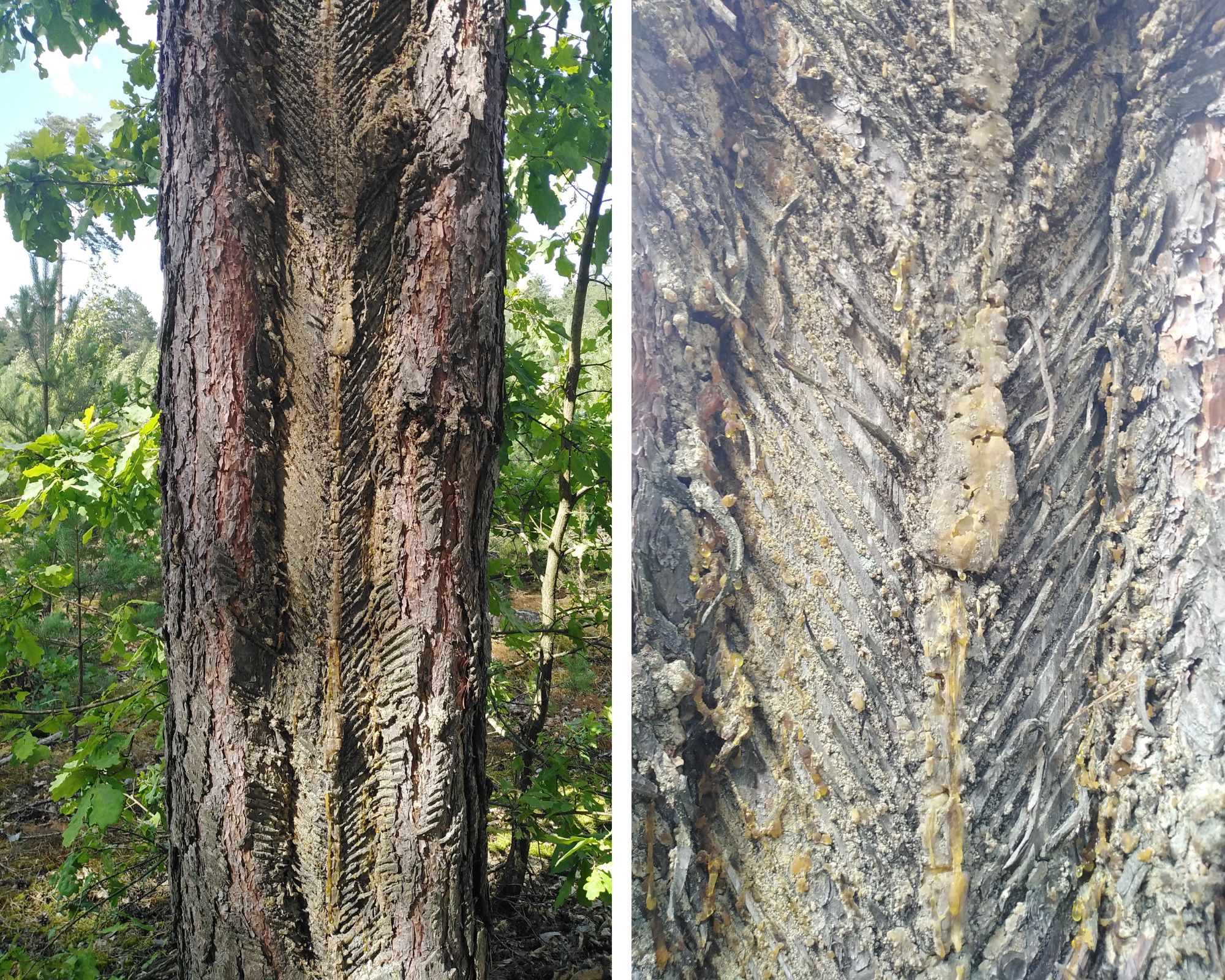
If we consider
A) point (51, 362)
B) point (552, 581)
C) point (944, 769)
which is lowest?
point (944, 769)

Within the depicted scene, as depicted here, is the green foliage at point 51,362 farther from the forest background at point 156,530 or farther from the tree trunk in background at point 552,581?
the tree trunk in background at point 552,581

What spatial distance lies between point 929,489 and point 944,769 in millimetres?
340

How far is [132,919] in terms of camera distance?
6.19 feet

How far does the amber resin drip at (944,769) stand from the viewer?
0.93 meters

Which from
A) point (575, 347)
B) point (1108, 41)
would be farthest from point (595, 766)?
point (1108, 41)

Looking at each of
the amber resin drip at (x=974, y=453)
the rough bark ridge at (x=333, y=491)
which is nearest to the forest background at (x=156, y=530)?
the rough bark ridge at (x=333, y=491)

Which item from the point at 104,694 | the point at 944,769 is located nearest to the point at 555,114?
the point at 944,769

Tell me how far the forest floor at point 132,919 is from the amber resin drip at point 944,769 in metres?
1.25

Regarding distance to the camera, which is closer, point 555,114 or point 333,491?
point 333,491

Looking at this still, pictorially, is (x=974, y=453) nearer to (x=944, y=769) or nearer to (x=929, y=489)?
(x=929, y=489)

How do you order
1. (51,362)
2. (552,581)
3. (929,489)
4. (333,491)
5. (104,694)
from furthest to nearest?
(51,362), (104,694), (552,581), (333,491), (929,489)

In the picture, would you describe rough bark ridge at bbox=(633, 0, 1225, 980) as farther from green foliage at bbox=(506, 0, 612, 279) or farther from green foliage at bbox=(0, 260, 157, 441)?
green foliage at bbox=(0, 260, 157, 441)

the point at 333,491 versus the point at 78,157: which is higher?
the point at 78,157

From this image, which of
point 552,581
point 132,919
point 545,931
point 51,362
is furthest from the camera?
point 51,362
